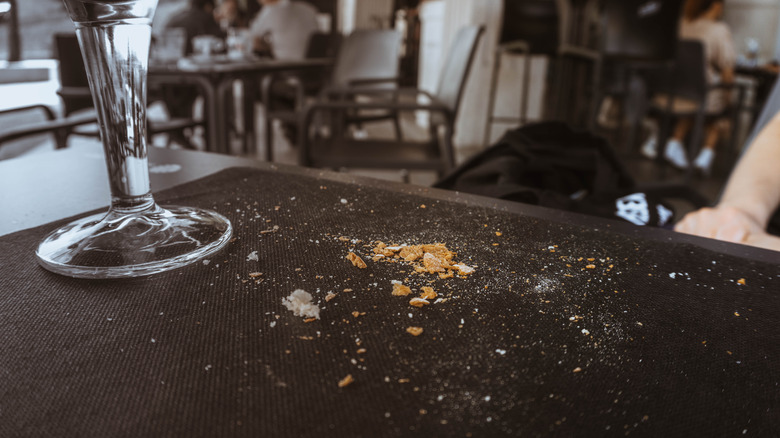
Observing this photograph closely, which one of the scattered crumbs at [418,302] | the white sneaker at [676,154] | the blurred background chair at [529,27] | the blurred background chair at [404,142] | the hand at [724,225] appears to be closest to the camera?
the scattered crumbs at [418,302]

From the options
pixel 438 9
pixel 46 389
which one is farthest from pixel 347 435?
pixel 438 9

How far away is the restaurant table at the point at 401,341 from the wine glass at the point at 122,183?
0.05 ft

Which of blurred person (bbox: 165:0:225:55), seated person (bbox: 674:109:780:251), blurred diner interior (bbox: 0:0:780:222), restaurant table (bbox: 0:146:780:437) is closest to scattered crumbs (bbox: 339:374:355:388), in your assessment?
restaurant table (bbox: 0:146:780:437)

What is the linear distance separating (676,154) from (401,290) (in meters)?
4.48

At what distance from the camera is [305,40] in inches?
187

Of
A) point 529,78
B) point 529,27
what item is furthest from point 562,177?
point 529,78

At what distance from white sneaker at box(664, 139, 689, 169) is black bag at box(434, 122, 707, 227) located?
362 cm

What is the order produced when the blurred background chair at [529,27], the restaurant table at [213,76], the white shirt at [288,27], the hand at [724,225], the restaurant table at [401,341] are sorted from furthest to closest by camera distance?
1. the white shirt at [288,27]
2. the blurred background chair at [529,27]
3. the restaurant table at [213,76]
4. the hand at [724,225]
5. the restaurant table at [401,341]

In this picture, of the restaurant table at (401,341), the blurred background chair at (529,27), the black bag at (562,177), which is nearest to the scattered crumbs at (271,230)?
the restaurant table at (401,341)

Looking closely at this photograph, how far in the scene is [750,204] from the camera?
0.84 m

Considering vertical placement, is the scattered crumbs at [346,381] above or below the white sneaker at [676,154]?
above

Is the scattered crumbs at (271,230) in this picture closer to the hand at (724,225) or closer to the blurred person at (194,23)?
the hand at (724,225)

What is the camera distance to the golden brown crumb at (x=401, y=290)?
359 millimetres

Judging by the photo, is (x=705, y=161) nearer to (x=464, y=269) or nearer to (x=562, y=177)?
(x=562, y=177)
